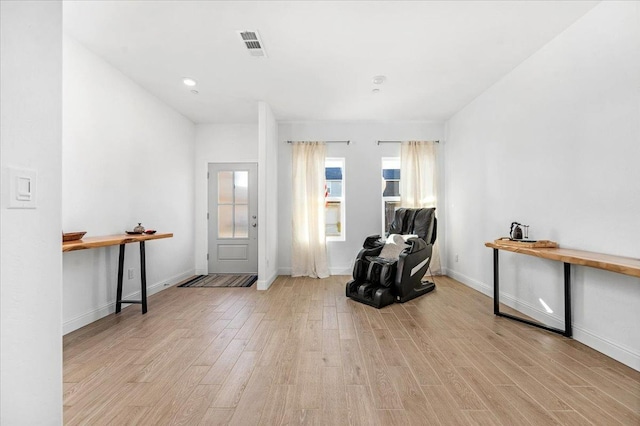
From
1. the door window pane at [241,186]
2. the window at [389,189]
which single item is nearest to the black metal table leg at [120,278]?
the door window pane at [241,186]

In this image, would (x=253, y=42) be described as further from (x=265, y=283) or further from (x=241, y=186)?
(x=265, y=283)

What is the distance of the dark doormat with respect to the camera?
4328mm

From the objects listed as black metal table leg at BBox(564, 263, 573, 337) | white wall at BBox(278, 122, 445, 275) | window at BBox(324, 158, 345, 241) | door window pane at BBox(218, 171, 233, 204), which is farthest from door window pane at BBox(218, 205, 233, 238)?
black metal table leg at BBox(564, 263, 573, 337)

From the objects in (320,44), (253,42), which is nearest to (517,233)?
(320,44)

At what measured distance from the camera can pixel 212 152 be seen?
5.12 meters

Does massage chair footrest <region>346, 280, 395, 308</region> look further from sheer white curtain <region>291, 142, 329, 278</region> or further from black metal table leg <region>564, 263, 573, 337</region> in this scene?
black metal table leg <region>564, 263, 573, 337</region>

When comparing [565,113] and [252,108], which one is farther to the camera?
[252,108]

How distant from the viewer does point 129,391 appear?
175cm

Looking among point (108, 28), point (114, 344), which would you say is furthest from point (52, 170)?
point (108, 28)

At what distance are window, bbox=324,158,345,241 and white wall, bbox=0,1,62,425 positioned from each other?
14.1 feet

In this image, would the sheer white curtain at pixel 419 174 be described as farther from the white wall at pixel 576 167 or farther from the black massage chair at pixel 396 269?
the white wall at pixel 576 167

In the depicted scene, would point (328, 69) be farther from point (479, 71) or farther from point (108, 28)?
point (108, 28)

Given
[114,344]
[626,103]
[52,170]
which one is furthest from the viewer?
[114,344]

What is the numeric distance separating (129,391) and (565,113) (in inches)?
156
